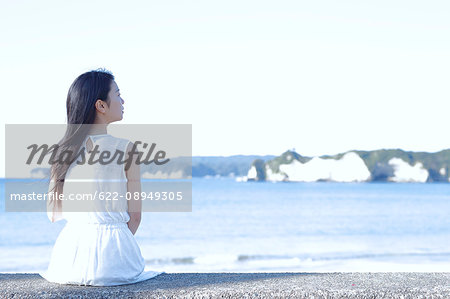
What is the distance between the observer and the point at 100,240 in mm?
2750

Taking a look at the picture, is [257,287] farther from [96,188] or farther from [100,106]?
[100,106]

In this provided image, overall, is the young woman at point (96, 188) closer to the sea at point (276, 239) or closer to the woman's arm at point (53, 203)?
the woman's arm at point (53, 203)

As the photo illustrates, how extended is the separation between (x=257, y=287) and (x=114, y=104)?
1.13m

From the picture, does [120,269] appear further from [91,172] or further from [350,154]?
[350,154]

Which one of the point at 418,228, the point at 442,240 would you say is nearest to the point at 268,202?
the point at 418,228

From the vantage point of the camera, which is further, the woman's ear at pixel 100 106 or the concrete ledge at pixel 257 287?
the woman's ear at pixel 100 106

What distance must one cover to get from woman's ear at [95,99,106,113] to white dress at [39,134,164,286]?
126mm

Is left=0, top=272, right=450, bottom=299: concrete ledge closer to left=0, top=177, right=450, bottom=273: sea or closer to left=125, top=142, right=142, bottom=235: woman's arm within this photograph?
left=125, top=142, right=142, bottom=235: woman's arm

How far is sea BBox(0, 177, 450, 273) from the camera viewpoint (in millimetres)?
12438

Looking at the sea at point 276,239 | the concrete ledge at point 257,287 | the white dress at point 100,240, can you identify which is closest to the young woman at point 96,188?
the white dress at point 100,240

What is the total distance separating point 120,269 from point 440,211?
101ft

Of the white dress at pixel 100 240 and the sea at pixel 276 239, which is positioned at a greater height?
the white dress at pixel 100 240

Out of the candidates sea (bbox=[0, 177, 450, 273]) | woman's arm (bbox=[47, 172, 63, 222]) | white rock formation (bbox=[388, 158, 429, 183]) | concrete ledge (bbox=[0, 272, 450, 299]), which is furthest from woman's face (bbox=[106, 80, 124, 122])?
white rock formation (bbox=[388, 158, 429, 183])

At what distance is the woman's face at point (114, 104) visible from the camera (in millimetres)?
2857
